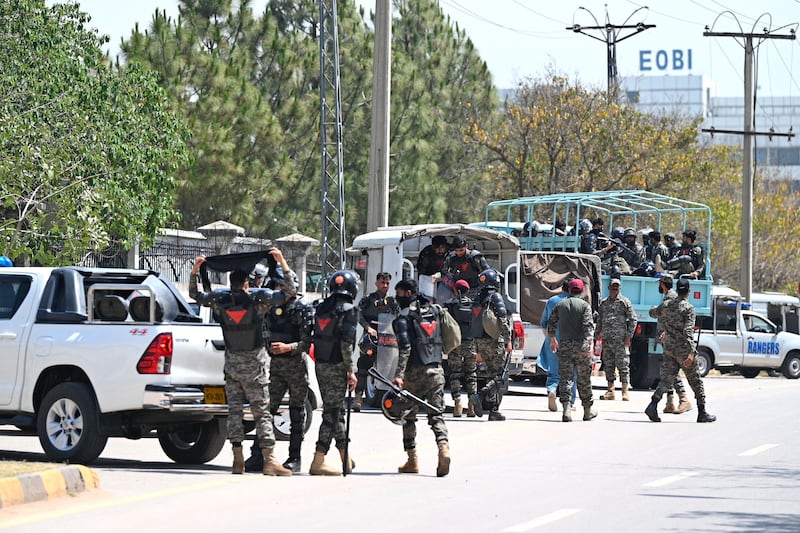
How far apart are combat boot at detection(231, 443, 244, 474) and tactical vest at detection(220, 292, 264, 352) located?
879 millimetres

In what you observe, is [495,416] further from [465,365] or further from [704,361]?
[704,361]

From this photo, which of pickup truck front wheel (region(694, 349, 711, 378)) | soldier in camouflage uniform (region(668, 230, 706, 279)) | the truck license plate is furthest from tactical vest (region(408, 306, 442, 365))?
pickup truck front wheel (region(694, 349, 711, 378))

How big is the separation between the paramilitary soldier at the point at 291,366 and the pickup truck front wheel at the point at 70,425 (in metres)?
1.37

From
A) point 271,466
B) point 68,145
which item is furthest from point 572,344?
point 68,145

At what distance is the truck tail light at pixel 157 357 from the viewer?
12.1 metres

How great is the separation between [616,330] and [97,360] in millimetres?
12406

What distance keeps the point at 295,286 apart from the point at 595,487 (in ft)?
10.2

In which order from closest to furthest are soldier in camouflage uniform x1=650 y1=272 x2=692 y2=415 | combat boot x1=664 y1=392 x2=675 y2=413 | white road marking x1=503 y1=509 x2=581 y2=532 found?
white road marking x1=503 y1=509 x2=581 y2=532 < soldier in camouflage uniform x1=650 y1=272 x2=692 y2=415 < combat boot x1=664 y1=392 x2=675 y2=413

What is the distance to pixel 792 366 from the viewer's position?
3481 centimetres

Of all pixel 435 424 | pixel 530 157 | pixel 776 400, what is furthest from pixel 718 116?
pixel 435 424

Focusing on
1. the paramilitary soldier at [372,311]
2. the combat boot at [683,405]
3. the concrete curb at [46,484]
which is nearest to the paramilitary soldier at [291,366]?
the concrete curb at [46,484]

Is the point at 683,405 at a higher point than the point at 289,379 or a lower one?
lower

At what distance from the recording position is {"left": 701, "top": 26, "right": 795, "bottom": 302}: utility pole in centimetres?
4266

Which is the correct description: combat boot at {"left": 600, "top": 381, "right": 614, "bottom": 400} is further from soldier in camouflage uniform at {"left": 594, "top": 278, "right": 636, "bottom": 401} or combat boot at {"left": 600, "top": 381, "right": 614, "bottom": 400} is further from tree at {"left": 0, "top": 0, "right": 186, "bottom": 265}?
tree at {"left": 0, "top": 0, "right": 186, "bottom": 265}
